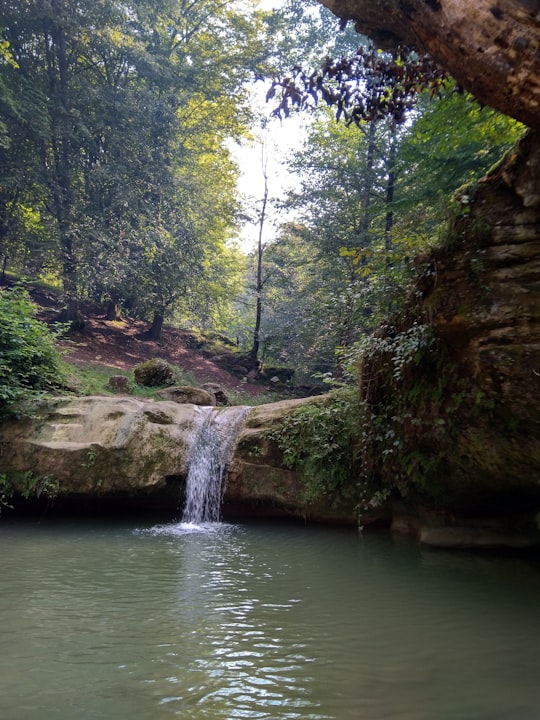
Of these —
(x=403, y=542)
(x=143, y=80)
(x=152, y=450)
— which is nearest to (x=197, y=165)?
(x=143, y=80)

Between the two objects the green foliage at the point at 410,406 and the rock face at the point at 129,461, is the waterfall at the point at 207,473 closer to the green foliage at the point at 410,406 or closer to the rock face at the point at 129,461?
the rock face at the point at 129,461

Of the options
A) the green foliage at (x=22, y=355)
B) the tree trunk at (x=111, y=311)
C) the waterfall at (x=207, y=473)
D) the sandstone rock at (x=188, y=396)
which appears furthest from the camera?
the tree trunk at (x=111, y=311)

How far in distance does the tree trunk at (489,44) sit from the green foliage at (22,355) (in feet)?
25.0

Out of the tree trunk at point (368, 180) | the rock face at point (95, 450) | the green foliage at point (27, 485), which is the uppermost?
the tree trunk at point (368, 180)

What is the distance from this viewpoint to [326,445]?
7363 millimetres

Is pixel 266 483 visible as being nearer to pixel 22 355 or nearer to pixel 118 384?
pixel 22 355

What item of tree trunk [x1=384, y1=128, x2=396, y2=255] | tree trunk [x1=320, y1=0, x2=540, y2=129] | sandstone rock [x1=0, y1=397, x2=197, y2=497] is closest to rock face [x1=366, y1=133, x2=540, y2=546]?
tree trunk [x1=320, y1=0, x2=540, y2=129]

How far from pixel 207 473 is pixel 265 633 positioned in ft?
15.3

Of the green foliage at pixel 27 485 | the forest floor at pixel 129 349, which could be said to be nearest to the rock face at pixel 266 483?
the green foliage at pixel 27 485

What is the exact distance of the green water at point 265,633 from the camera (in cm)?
254

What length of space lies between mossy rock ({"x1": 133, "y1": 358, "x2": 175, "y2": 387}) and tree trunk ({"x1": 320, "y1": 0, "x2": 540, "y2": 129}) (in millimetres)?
11617

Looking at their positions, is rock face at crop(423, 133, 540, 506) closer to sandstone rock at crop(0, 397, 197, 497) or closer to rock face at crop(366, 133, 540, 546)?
rock face at crop(366, 133, 540, 546)

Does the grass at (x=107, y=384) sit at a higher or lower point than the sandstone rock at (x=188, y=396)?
higher

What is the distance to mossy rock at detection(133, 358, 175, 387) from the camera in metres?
14.2
